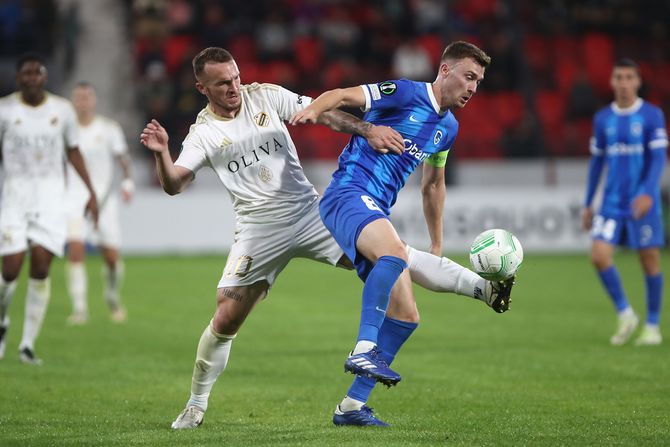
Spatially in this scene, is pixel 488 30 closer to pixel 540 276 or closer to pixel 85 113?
pixel 540 276

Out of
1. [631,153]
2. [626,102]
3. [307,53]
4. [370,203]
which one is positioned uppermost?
[307,53]

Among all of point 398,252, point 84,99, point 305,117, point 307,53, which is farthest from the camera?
point 307,53

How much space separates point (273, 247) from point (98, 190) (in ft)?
21.8

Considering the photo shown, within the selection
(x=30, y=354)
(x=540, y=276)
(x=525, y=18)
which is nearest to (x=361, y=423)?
(x=30, y=354)

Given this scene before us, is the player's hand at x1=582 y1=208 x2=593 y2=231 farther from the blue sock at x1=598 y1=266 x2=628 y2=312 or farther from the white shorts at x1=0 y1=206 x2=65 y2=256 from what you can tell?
the white shorts at x1=0 y1=206 x2=65 y2=256

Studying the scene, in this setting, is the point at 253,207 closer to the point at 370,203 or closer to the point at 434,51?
the point at 370,203

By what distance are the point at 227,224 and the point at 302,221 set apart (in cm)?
1385

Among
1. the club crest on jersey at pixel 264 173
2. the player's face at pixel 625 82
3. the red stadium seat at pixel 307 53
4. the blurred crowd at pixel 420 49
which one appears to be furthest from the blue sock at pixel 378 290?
the red stadium seat at pixel 307 53

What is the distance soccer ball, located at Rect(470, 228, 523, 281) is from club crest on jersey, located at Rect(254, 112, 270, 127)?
1.44 m

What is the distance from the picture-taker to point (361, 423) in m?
6.27

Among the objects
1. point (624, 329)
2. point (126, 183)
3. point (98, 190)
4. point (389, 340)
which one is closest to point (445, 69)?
point (389, 340)

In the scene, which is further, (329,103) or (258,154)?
(258,154)

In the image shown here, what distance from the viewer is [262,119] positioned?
6.61 metres

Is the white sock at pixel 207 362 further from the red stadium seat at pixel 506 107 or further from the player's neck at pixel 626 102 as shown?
the red stadium seat at pixel 506 107
